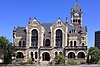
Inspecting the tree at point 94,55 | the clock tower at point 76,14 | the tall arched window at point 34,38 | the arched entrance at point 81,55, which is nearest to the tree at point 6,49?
the tall arched window at point 34,38

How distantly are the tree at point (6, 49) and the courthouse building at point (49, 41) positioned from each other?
5939 mm

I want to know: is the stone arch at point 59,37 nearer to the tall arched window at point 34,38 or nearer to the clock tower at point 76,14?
the tall arched window at point 34,38

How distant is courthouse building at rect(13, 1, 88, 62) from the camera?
105312 mm

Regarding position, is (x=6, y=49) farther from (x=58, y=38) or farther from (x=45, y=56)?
(x=58, y=38)

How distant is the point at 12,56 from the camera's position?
4001 inches

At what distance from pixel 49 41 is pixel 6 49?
17.4m

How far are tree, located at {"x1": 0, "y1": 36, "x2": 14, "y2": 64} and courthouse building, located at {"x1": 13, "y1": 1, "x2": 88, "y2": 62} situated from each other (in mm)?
5939

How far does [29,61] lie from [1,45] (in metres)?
9.48

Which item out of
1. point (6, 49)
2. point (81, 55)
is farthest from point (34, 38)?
point (81, 55)

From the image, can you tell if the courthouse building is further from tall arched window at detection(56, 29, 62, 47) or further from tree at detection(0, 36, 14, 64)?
tree at detection(0, 36, 14, 64)

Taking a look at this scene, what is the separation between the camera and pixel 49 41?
358 ft

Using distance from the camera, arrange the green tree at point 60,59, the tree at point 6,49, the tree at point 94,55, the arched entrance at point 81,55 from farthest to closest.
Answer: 1. the arched entrance at point 81,55
2. the tree at point 94,55
3. the green tree at point 60,59
4. the tree at point 6,49

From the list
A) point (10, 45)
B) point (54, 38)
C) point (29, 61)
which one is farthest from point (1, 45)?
point (54, 38)

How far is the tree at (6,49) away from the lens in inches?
3789
